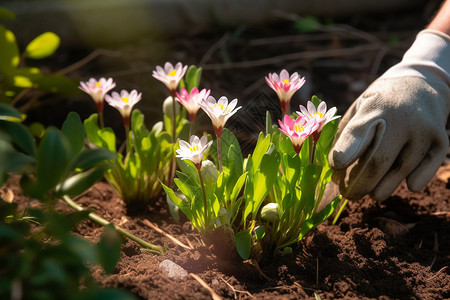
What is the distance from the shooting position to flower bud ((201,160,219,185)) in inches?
51.1

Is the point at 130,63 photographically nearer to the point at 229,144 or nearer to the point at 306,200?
the point at 229,144

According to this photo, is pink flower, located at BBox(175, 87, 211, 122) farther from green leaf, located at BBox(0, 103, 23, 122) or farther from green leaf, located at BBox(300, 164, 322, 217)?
green leaf, located at BBox(0, 103, 23, 122)

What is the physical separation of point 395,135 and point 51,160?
1.13 m

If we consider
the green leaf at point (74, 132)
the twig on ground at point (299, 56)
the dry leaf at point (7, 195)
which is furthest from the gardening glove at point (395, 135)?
the twig on ground at point (299, 56)

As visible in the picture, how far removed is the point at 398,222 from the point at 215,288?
72 centimetres

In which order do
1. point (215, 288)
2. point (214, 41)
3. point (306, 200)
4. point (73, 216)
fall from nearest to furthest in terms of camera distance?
point (73, 216), point (215, 288), point (306, 200), point (214, 41)

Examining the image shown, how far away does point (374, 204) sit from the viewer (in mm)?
1766

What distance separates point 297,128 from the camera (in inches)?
50.7

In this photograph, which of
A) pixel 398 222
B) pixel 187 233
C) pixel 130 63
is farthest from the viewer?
pixel 130 63

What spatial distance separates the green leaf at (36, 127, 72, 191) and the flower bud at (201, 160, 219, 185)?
1.67ft

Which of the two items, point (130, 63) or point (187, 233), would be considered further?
point (130, 63)

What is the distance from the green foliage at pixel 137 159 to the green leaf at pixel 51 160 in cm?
75

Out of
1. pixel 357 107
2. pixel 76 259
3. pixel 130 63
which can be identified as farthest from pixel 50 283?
pixel 130 63

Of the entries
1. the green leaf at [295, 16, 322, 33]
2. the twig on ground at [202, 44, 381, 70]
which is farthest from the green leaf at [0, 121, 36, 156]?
the green leaf at [295, 16, 322, 33]
